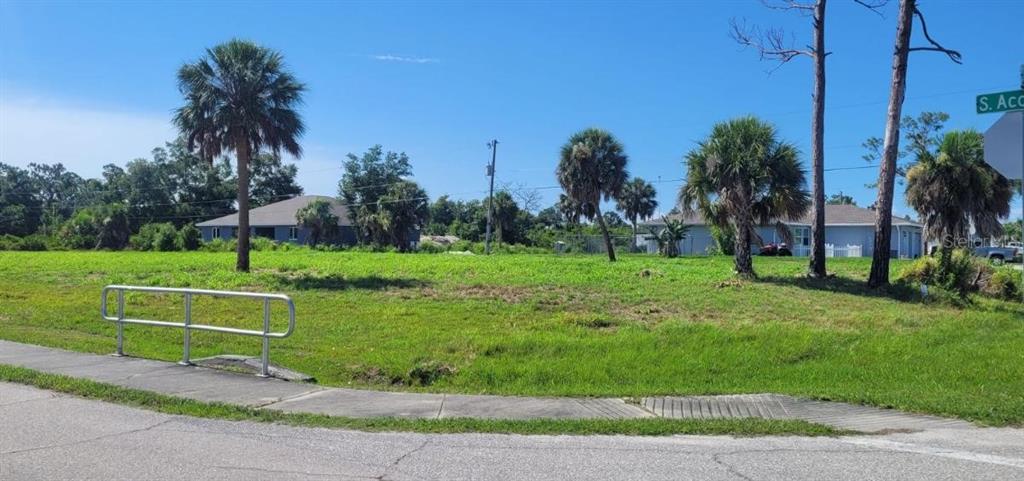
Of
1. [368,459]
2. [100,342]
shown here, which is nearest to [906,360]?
[368,459]

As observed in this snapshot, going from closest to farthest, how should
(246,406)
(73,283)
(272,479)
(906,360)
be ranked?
(272,479), (246,406), (906,360), (73,283)

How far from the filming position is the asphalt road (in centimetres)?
538

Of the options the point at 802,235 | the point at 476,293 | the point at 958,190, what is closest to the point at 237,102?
the point at 476,293

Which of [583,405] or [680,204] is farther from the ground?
[680,204]

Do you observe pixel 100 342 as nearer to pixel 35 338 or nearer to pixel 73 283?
pixel 35 338

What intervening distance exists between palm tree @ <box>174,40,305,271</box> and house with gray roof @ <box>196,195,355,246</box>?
122 feet

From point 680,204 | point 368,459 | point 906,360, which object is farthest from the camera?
point 680,204

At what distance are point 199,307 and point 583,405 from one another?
13.5 meters

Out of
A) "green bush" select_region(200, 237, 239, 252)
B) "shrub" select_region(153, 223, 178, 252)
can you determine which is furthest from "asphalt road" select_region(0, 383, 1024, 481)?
"shrub" select_region(153, 223, 178, 252)

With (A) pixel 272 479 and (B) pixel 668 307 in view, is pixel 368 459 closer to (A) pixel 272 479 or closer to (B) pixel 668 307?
(A) pixel 272 479

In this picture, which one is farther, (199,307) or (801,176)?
(801,176)

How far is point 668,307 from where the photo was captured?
1764 centimetres

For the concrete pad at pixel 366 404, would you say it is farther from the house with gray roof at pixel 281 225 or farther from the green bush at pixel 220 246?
the house with gray roof at pixel 281 225

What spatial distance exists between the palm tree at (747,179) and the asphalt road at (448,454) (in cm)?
1635
